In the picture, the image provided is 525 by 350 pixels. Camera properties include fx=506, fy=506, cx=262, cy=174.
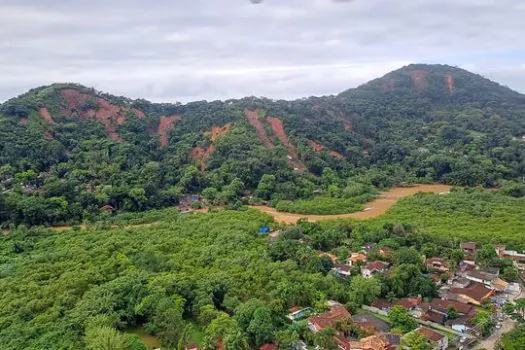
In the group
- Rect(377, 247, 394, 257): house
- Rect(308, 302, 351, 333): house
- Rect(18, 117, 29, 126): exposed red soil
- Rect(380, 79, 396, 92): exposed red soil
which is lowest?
Rect(308, 302, 351, 333): house

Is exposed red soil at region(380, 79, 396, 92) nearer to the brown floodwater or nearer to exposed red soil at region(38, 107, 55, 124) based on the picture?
the brown floodwater

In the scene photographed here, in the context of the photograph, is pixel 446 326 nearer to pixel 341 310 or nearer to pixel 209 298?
pixel 341 310

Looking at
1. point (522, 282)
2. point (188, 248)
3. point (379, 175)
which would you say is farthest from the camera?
point (379, 175)

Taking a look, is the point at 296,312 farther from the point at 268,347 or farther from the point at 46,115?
the point at 46,115

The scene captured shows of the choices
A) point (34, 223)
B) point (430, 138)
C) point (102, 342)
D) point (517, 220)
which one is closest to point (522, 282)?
point (517, 220)

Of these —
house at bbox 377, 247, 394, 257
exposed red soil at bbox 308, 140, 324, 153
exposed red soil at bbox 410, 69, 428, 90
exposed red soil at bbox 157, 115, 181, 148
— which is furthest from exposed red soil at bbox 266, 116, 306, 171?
exposed red soil at bbox 410, 69, 428, 90

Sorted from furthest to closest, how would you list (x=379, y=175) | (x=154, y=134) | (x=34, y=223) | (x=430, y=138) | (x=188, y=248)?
(x=430, y=138)
(x=154, y=134)
(x=379, y=175)
(x=34, y=223)
(x=188, y=248)

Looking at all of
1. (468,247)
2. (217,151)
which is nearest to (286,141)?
(217,151)
